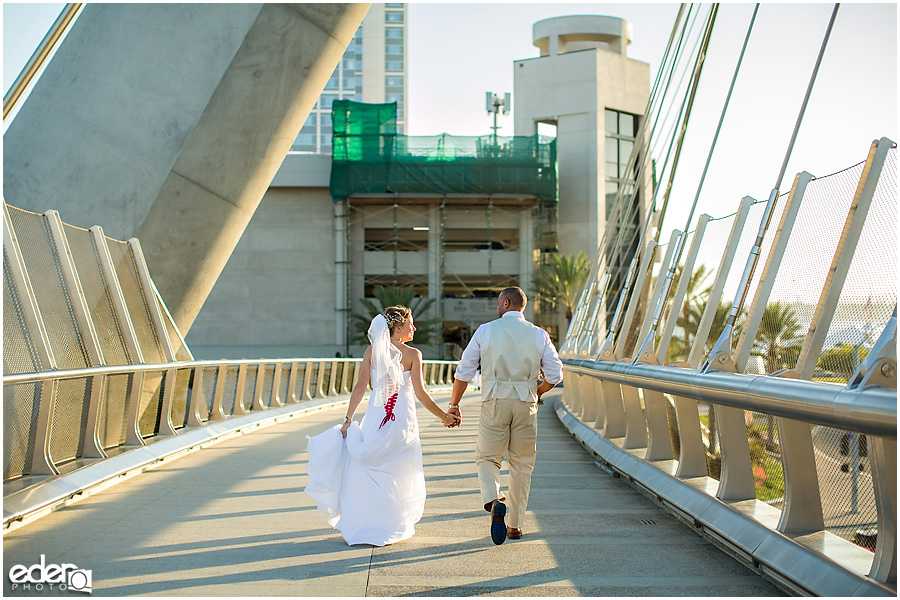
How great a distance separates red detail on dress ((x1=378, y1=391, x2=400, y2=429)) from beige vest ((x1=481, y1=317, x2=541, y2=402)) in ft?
2.06

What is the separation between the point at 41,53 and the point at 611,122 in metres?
58.3

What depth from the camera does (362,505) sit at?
5773 millimetres

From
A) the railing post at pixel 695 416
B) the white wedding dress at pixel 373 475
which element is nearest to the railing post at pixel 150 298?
the white wedding dress at pixel 373 475

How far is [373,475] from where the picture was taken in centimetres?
593

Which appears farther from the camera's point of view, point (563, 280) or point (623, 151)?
point (623, 151)

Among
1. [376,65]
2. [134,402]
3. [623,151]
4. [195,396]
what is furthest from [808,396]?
[376,65]

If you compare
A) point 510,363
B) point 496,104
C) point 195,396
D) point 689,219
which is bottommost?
point 195,396

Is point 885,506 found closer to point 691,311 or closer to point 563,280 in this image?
point 691,311

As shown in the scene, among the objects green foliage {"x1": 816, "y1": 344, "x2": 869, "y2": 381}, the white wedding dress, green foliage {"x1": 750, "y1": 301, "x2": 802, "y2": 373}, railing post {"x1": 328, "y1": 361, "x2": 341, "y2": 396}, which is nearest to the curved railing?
the white wedding dress

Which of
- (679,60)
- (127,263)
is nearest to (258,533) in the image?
(127,263)

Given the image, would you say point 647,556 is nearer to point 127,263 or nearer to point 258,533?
point 258,533

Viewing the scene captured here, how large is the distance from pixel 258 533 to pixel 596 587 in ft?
7.90

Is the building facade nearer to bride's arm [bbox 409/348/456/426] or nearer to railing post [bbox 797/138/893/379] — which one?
bride's arm [bbox 409/348/456/426]

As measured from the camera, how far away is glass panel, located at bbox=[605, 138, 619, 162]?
6406 cm
